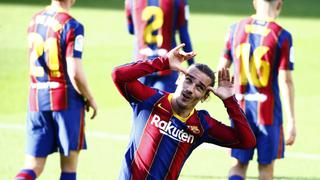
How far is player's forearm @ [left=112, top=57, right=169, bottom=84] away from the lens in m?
7.08

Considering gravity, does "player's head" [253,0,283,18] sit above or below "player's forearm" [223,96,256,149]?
above

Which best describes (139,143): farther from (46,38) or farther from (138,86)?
(46,38)

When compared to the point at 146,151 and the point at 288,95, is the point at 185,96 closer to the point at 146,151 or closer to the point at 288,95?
the point at 146,151

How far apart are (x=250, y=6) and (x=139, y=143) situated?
16840mm

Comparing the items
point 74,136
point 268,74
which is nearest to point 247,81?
point 268,74

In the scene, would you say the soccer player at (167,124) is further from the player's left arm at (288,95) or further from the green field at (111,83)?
the green field at (111,83)

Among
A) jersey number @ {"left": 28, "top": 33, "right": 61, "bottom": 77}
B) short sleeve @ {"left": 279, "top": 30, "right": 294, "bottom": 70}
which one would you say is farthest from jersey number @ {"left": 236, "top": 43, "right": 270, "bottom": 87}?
jersey number @ {"left": 28, "top": 33, "right": 61, "bottom": 77}

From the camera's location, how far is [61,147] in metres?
8.79

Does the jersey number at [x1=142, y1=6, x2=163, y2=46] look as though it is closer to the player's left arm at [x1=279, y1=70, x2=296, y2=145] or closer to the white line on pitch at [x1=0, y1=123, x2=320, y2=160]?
the white line on pitch at [x1=0, y1=123, x2=320, y2=160]

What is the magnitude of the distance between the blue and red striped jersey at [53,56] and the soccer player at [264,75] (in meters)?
1.51

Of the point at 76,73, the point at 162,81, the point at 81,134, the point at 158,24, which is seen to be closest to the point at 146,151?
the point at 76,73

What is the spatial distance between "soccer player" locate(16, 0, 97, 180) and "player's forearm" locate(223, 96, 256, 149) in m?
1.93

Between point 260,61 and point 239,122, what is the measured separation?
1.73m

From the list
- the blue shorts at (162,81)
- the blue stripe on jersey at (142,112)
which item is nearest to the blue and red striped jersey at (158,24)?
the blue shorts at (162,81)
